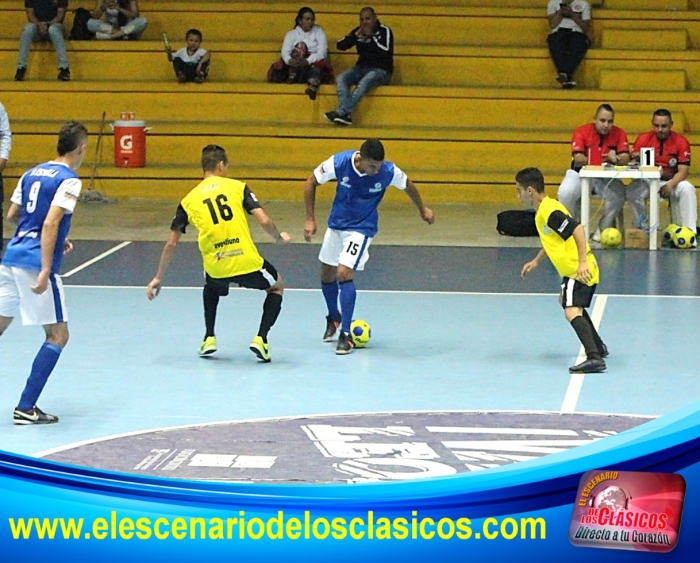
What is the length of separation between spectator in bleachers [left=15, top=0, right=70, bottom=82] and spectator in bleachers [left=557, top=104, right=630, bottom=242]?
8.52 m

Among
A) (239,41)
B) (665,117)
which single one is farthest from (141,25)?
(665,117)

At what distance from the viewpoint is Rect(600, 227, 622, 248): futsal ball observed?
14059 mm

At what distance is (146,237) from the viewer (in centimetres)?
1480

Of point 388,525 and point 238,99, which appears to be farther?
point 238,99

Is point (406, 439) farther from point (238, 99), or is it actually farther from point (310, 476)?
point (238, 99)

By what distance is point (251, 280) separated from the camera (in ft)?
29.2

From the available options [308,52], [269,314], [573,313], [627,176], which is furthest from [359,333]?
[308,52]

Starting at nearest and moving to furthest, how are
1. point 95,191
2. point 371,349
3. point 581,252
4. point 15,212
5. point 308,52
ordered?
1. point 15,212
2. point 581,252
3. point 371,349
4. point 95,191
5. point 308,52

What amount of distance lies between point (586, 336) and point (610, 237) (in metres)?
5.64

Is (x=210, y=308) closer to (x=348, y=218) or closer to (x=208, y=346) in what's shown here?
(x=208, y=346)

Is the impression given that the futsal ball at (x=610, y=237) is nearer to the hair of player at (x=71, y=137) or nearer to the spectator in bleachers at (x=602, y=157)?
the spectator in bleachers at (x=602, y=157)

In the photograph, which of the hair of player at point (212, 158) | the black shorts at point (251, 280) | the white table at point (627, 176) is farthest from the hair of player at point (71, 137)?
the white table at point (627, 176)

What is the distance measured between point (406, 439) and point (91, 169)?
41.0 feet

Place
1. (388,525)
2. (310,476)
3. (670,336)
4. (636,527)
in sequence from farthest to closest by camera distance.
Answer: (670,336), (310,476), (388,525), (636,527)
